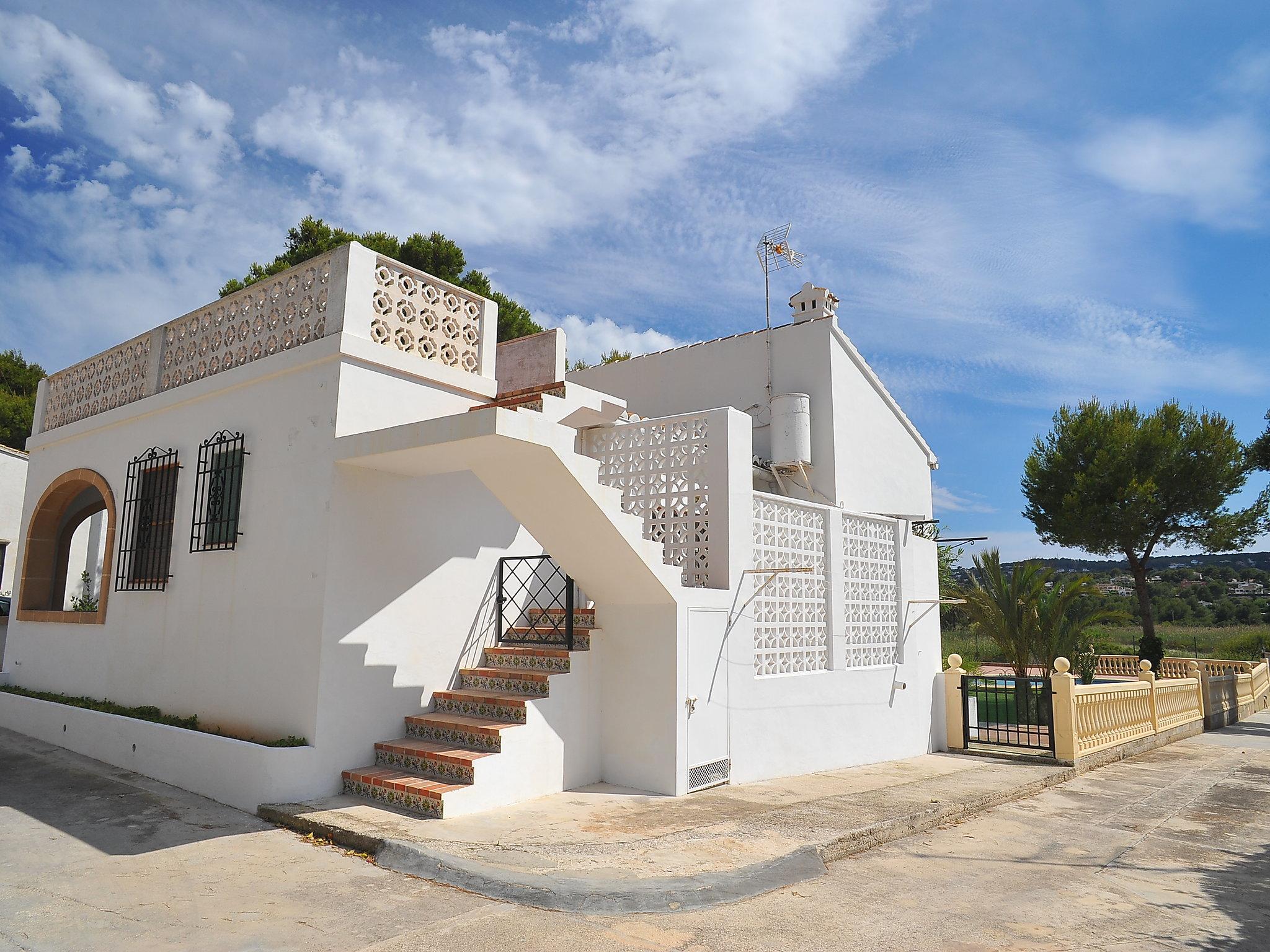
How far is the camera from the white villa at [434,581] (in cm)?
631

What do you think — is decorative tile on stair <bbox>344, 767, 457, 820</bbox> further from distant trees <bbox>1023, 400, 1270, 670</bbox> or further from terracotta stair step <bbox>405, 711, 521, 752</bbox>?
distant trees <bbox>1023, 400, 1270, 670</bbox>

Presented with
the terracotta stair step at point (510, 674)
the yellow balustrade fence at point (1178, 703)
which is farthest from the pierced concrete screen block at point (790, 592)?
the yellow balustrade fence at point (1178, 703)

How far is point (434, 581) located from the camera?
7230mm

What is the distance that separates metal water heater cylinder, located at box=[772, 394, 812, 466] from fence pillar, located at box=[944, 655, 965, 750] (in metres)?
3.41

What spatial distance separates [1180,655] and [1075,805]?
960 inches

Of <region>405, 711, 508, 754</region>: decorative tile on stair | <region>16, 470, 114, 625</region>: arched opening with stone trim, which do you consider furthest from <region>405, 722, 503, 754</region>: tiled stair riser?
<region>16, 470, 114, 625</region>: arched opening with stone trim

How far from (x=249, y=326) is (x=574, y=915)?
20.7 feet

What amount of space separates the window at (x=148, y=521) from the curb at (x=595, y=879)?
3.94 meters

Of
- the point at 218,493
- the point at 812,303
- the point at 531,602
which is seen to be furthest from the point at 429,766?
the point at 812,303

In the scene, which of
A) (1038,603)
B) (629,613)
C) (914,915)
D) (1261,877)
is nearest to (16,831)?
(629,613)

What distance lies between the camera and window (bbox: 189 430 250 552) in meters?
7.37

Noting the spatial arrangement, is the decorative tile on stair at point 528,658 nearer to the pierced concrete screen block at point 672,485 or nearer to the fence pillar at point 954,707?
the pierced concrete screen block at point 672,485

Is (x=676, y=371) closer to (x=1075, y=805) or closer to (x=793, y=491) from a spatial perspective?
(x=793, y=491)

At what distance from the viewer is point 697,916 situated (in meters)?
4.17
